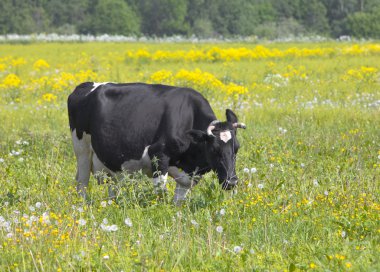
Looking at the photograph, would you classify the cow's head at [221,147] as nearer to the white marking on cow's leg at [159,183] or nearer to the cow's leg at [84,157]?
the white marking on cow's leg at [159,183]

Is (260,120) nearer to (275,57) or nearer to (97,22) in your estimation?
(275,57)

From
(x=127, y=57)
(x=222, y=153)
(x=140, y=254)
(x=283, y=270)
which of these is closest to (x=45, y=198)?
(x=222, y=153)

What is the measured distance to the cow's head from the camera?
763 centimetres

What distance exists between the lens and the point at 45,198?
25.1ft

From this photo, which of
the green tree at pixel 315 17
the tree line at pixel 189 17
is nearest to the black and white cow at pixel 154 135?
the tree line at pixel 189 17

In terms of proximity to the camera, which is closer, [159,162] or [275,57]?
[159,162]

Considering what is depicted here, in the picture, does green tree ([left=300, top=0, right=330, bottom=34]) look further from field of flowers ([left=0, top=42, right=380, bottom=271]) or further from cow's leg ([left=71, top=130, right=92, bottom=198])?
cow's leg ([left=71, top=130, right=92, bottom=198])

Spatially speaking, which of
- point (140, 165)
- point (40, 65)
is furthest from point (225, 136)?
point (40, 65)

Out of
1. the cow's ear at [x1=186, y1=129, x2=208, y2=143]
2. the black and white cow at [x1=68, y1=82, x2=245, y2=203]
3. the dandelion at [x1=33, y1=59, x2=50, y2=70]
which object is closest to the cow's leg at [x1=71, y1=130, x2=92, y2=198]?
the black and white cow at [x1=68, y1=82, x2=245, y2=203]

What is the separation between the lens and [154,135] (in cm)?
851

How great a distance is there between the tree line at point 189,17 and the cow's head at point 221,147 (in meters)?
84.8

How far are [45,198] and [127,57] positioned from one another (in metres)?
26.1

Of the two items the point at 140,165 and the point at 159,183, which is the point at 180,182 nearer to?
the point at 140,165

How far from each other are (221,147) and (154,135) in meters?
1.06
